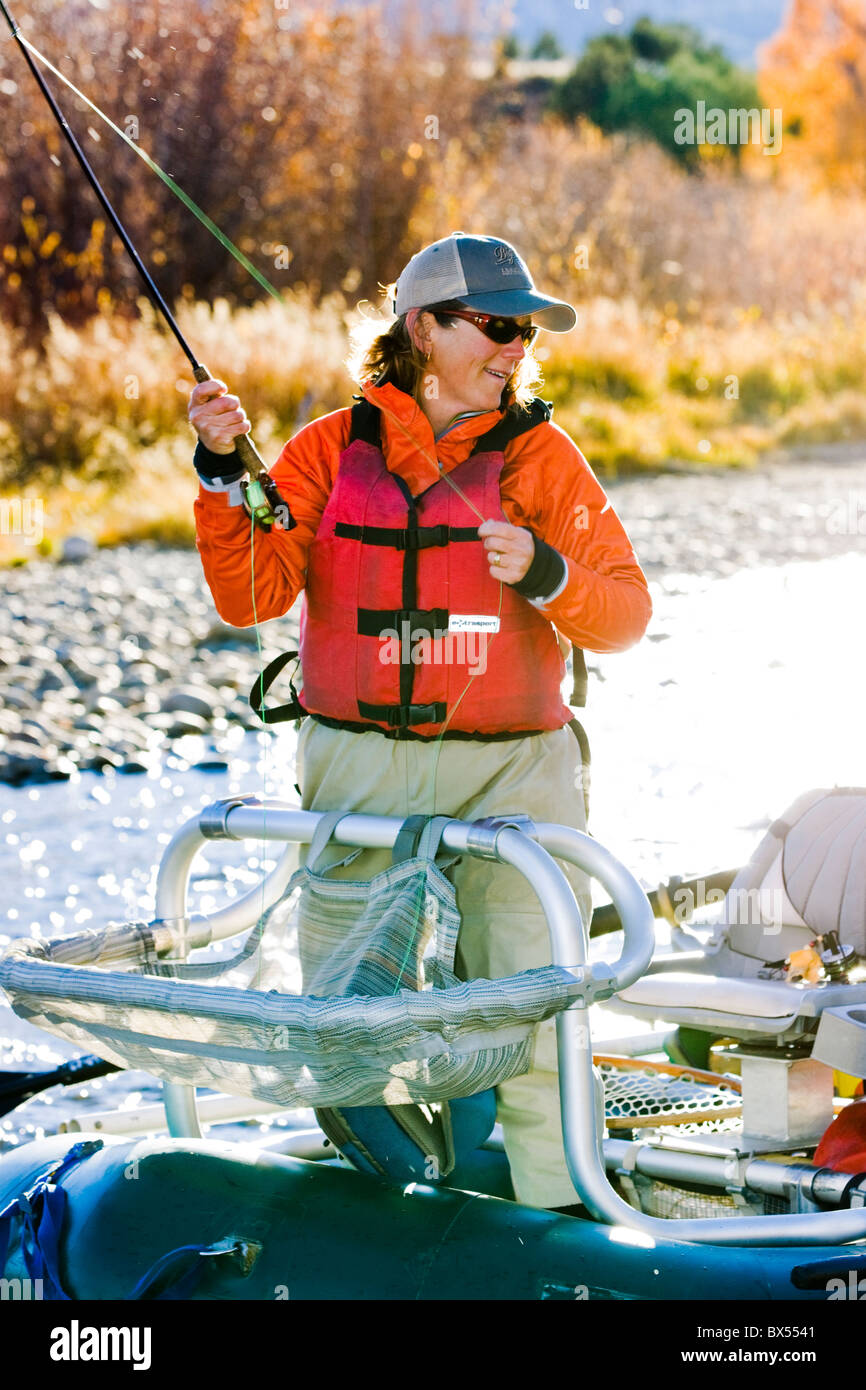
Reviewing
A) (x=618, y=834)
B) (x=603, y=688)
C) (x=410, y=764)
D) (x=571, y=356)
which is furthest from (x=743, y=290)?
(x=410, y=764)

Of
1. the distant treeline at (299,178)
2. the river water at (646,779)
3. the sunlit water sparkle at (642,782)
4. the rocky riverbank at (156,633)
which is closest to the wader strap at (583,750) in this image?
the sunlit water sparkle at (642,782)

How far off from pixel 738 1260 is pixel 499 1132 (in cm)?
76

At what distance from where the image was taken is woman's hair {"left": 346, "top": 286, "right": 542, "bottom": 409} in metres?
2.64

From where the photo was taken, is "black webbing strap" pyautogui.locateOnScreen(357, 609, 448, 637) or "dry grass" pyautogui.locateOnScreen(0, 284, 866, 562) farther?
"dry grass" pyautogui.locateOnScreen(0, 284, 866, 562)

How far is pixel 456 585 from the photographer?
2562 millimetres

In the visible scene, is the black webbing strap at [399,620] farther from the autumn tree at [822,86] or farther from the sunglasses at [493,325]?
the autumn tree at [822,86]

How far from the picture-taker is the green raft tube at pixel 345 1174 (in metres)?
2.22

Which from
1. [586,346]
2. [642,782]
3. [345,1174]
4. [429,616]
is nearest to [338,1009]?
[345,1174]

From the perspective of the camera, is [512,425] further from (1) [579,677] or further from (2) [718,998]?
(2) [718,998]

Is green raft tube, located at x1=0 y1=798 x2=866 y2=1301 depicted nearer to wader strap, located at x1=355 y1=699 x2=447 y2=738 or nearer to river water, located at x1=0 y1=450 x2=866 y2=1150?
wader strap, located at x1=355 y1=699 x2=447 y2=738

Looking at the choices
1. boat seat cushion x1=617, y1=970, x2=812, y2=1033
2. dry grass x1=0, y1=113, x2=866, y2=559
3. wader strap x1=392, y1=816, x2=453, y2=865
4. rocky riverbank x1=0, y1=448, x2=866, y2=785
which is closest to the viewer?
wader strap x1=392, y1=816, x2=453, y2=865

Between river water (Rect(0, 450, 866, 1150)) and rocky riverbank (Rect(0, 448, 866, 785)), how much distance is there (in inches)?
9.4

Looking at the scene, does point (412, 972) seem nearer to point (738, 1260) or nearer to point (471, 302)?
point (738, 1260)

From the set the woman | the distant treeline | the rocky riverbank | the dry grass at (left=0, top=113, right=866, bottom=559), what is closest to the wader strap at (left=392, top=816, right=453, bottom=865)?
the woman
